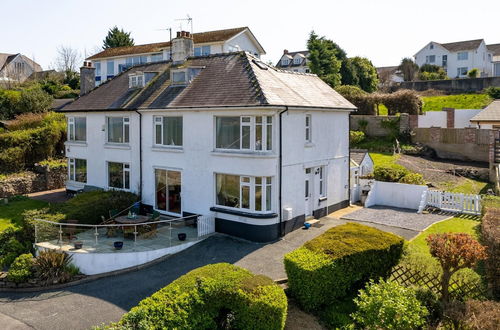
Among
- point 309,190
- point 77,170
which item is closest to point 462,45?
point 309,190

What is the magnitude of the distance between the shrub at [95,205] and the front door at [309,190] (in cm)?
914

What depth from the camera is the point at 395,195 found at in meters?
25.2

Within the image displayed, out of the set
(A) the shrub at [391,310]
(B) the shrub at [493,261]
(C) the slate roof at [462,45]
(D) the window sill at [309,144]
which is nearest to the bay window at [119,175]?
(D) the window sill at [309,144]

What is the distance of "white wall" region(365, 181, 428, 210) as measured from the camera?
24.3 meters

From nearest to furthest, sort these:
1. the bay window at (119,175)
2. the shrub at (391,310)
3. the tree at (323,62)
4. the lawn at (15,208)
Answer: the shrub at (391,310) < the lawn at (15,208) < the bay window at (119,175) < the tree at (323,62)

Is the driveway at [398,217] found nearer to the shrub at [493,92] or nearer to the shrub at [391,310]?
the shrub at [391,310]

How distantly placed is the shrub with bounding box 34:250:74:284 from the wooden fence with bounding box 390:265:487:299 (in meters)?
12.3

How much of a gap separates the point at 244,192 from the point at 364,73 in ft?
153

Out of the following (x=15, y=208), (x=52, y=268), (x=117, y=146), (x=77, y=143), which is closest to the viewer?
(x=52, y=268)

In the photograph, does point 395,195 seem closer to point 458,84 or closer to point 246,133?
point 246,133

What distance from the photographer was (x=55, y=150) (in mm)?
35406

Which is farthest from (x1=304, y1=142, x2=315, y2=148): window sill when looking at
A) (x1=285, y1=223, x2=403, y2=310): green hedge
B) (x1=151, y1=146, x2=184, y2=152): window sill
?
(x1=285, y1=223, x2=403, y2=310): green hedge

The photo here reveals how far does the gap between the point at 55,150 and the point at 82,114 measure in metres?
10.1

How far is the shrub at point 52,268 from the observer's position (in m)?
16.4
